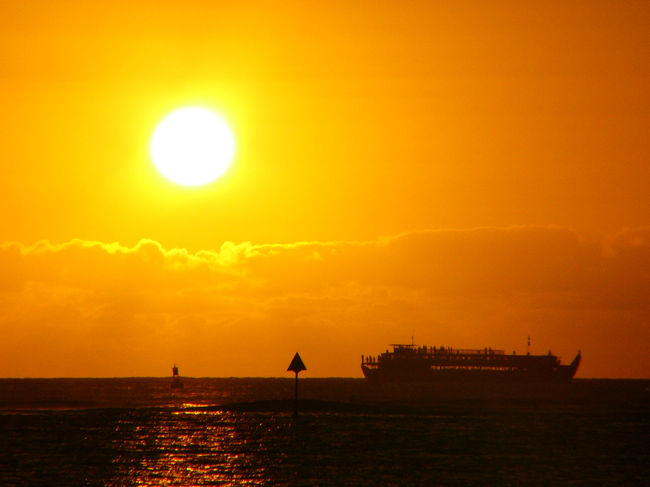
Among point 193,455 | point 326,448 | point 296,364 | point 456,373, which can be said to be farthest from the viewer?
point 456,373

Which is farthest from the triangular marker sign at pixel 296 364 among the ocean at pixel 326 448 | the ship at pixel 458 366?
the ship at pixel 458 366

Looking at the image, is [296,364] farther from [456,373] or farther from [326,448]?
[456,373]

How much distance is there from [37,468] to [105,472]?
2.65m

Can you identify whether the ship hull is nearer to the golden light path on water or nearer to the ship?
the ship

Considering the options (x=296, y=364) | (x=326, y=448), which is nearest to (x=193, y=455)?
(x=326, y=448)

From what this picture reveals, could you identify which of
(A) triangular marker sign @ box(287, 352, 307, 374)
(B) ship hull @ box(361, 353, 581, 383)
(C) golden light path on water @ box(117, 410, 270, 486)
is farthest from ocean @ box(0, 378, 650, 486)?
(B) ship hull @ box(361, 353, 581, 383)

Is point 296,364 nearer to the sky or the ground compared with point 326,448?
nearer to the sky

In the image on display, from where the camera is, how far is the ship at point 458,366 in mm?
165250

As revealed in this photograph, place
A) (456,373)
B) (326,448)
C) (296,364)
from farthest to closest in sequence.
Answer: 1. (456,373)
2. (296,364)
3. (326,448)

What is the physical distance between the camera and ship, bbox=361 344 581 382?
165 meters

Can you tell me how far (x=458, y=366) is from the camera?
6624 inches

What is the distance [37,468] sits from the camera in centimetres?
3416

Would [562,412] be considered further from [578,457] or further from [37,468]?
[37,468]

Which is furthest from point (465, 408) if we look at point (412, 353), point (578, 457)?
point (412, 353)
